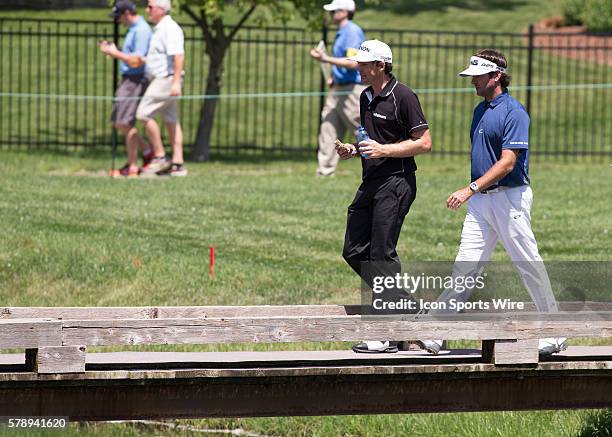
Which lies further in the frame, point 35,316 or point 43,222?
point 43,222

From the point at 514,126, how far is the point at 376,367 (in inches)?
66.1

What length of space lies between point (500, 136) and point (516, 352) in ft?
4.32

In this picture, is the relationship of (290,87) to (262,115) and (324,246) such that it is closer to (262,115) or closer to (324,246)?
(262,115)

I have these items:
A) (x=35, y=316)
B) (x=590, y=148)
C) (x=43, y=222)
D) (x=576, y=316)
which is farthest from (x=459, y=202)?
(x=590, y=148)

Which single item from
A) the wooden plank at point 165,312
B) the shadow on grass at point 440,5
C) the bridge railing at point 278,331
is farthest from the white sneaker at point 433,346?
the shadow on grass at point 440,5

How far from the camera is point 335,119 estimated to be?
1645cm

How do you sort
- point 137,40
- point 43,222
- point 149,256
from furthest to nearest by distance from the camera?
1. point 137,40
2. point 43,222
3. point 149,256

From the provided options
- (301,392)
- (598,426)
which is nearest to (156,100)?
(598,426)

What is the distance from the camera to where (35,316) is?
335 inches

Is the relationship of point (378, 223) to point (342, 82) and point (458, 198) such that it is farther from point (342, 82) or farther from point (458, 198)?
point (342, 82)

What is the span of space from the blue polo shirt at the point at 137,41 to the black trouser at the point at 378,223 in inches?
328

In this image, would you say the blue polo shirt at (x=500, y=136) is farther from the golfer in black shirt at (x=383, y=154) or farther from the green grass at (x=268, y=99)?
the green grass at (x=268, y=99)

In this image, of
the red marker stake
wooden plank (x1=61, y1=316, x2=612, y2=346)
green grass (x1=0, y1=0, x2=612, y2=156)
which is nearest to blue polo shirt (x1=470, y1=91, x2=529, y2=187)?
wooden plank (x1=61, y1=316, x2=612, y2=346)

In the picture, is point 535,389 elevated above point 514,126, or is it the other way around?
point 514,126
